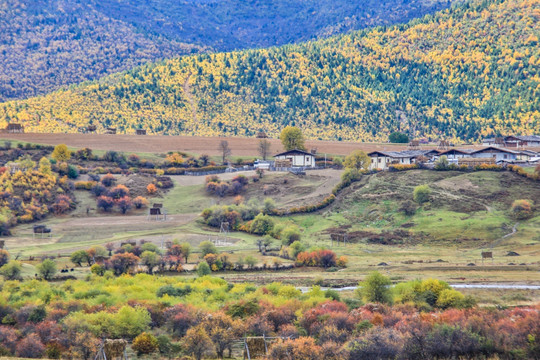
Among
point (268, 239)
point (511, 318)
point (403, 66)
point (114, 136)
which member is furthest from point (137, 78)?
point (511, 318)

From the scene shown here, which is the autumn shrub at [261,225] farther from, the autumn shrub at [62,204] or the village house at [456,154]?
the village house at [456,154]

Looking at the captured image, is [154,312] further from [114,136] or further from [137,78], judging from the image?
[137,78]

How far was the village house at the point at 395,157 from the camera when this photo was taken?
9369cm

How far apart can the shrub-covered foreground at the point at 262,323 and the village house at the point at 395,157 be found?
52.7m

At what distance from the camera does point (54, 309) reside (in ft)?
126

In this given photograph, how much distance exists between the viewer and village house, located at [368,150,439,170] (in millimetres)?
93688

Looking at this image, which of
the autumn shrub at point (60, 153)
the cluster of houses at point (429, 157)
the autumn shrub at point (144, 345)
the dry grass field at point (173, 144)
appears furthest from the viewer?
the dry grass field at point (173, 144)

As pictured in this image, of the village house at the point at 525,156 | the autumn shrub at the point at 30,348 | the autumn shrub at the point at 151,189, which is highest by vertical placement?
the village house at the point at 525,156

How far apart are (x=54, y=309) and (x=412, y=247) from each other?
35548 millimetres

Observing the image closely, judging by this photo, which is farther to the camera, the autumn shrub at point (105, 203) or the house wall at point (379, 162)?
the house wall at point (379, 162)

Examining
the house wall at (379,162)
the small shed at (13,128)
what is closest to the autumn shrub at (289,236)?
the house wall at (379,162)

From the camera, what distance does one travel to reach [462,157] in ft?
300

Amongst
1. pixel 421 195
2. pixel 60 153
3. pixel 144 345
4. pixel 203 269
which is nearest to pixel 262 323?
pixel 144 345

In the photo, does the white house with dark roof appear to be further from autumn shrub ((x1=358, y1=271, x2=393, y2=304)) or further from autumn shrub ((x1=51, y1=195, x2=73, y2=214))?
autumn shrub ((x1=358, y1=271, x2=393, y2=304))
